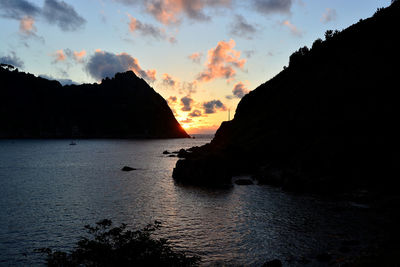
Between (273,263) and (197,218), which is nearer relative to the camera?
(273,263)

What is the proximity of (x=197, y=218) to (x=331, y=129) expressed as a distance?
3946 cm

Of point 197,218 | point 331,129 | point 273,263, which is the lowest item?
point 197,218

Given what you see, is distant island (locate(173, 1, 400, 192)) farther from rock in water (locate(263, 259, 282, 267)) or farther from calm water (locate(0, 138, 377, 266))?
rock in water (locate(263, 259, 282, 267))

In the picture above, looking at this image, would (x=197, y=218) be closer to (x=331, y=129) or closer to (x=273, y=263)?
(x=273, y=263)

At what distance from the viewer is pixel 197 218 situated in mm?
33312

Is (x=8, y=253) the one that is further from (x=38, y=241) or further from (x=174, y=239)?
(x=174, y=239)

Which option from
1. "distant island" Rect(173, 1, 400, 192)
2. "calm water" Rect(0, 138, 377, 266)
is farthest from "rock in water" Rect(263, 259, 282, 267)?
"distant island" Rect(173, 1, 400, 192)

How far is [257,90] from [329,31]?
36.7 m

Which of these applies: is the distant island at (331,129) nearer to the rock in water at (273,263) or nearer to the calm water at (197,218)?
the calm water at (197,218)

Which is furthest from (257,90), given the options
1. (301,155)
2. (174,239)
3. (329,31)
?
(174,239)

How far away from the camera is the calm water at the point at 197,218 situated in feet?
79.2

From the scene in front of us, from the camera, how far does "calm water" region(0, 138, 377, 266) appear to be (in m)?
24.1

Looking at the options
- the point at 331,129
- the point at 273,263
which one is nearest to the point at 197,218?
the point at 273,263

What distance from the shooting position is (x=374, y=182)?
45344 millimetres
